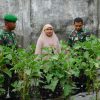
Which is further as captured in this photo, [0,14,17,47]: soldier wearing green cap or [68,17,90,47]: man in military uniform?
[68,17,90,47]: man in military uniform

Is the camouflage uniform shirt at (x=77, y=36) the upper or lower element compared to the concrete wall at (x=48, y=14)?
lower

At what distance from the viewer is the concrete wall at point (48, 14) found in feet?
35.4

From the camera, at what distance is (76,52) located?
654 centimetres

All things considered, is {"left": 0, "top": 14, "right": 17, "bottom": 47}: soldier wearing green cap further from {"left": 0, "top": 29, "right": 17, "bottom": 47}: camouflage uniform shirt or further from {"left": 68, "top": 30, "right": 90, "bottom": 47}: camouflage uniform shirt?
{"left": 68, "top": 30, "right": 90, "bottom": 47}: camouflage uniform shirt

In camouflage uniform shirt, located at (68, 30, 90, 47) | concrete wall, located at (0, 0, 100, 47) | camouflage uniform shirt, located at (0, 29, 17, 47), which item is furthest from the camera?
concrete wall, located at (0, 0, 100, 47)

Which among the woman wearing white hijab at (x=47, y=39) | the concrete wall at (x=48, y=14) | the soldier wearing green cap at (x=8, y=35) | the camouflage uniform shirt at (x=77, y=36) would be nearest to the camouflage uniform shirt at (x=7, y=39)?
the soldier wearing green cap at (x=8, y=35)

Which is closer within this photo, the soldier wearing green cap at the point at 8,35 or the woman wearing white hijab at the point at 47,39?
the soldier wearing green cap at the point at 8,35

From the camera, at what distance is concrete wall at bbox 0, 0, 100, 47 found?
10.8 metres

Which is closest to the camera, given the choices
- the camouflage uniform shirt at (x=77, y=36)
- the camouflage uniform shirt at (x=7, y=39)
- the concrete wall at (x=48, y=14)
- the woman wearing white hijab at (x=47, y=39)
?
the camouflage uniform shirt at (x=7, y=39)

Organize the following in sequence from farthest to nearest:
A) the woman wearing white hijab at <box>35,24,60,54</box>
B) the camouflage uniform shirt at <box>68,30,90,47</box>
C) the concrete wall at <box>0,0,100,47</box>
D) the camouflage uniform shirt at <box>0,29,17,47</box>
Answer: the concrete wall at <box>0,0,100,47</box> < the camouflage uniform shirt at <box>68,30,90,47</box> < the woman wearing white hijab at <box>35,24,60,54</box> < the camouflage uniform shirt at <box>0,29,17,47</box>

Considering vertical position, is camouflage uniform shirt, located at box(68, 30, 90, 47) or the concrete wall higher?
the concrete wall

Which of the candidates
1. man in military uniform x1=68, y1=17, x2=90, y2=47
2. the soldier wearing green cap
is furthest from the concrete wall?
the soldier wearing green cap

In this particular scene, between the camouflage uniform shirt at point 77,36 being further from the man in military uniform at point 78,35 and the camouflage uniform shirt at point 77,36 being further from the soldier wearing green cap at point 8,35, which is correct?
the soldier wearing green cap at point 8,35

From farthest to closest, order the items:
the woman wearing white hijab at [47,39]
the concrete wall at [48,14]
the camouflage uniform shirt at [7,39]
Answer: the concrete wall at [48,14] < the woman wearing white hijab at [47,39] < the camouflage uniform shirt at [7,39]
